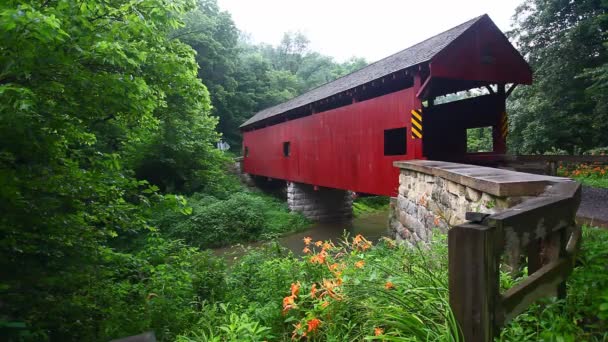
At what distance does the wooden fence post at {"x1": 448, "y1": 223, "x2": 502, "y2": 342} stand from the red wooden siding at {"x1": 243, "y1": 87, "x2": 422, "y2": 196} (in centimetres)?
577

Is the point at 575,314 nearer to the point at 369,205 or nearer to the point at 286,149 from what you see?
the point at 286,149

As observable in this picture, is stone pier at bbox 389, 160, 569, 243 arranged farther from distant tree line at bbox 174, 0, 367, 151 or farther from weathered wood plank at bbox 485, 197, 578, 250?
distant tree line at bbox 174, 0, 367, 151

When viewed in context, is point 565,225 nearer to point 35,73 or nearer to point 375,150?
point 35,73

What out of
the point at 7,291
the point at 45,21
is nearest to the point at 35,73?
the point at 45,21

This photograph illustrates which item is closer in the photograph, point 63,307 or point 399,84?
point 63,307

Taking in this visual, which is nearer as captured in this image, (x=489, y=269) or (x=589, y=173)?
(x=489, y=269)

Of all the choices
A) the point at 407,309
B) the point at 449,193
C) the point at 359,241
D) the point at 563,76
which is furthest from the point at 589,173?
the point at 407,309

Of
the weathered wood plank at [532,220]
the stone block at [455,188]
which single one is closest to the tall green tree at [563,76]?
the stone block at [455,188]

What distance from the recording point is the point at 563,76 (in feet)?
41.8

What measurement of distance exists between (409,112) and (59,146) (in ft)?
18.4

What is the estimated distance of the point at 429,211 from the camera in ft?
15.1

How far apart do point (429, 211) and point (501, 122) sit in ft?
14.9

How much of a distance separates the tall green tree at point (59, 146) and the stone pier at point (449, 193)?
282 cm

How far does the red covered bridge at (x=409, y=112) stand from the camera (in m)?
6.73
